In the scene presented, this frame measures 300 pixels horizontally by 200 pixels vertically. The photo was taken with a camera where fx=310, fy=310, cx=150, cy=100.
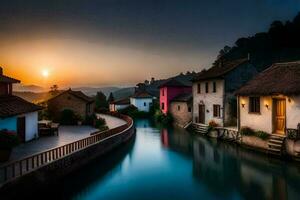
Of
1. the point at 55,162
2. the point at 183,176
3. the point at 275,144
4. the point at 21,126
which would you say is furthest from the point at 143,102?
the point at 55,162

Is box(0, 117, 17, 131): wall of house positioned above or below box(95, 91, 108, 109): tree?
below

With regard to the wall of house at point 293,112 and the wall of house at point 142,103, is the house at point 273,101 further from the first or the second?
the wall of house at point 142,103

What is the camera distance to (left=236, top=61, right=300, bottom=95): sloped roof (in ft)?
72.2

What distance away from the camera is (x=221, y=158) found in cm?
2377

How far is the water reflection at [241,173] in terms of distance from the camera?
51.4 ft

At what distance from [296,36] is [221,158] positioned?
188 ft

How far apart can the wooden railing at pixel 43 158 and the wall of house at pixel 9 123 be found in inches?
175

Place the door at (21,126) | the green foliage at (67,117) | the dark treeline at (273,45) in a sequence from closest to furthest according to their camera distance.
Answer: the door at (21,126) → the green foliage at (67,117) → the dark treeline at (273,45)

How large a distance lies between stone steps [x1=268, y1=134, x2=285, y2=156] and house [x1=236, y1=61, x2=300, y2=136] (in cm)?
65

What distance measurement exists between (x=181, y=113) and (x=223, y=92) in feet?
46.8

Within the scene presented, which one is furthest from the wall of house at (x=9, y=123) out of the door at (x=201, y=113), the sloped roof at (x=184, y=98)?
the sloped roof at (x=184, y=98)

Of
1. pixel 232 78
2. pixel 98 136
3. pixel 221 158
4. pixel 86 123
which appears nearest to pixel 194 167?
pixel 221 158

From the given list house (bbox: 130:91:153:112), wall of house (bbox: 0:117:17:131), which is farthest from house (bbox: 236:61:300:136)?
house (bbox: 130:91:153:112)

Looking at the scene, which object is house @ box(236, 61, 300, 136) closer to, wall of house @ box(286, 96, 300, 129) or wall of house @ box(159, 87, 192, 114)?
wall of house @ box(286, 96, 300, 129)
